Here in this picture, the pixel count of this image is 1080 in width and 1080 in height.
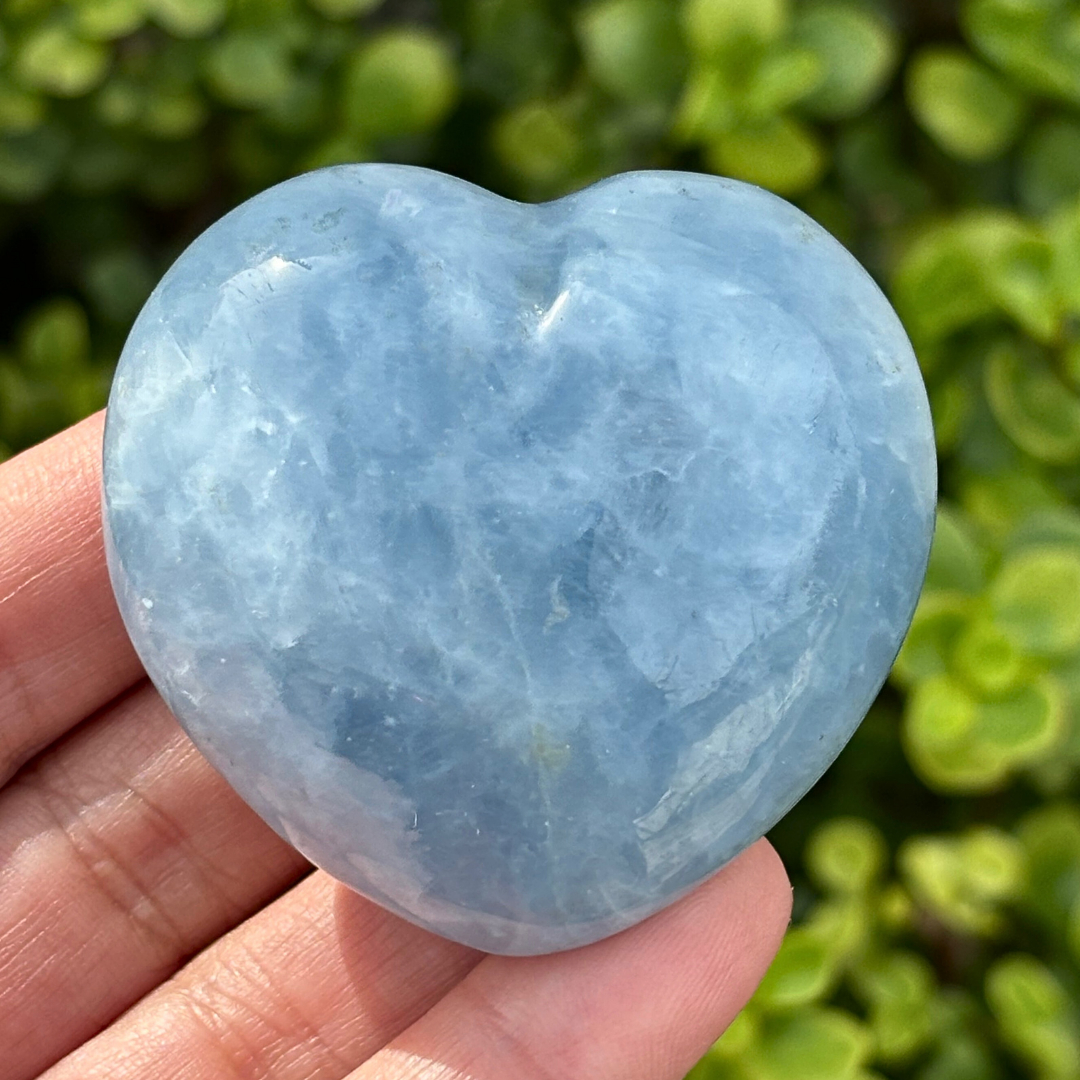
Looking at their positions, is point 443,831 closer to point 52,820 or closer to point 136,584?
point 136,584

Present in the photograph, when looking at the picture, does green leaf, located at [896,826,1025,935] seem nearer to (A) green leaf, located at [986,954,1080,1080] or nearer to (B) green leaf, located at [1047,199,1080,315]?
(A) green leaf, located at [986,954,1080,1080]

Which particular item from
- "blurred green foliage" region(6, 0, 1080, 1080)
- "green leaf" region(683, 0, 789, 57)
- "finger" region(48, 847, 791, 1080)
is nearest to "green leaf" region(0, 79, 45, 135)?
"blurred green foliage" region(6, 0, 1080, 1080)

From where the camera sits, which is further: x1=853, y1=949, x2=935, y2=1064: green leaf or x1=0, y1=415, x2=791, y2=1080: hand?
x1=853, y1=949, x2=935, y2=1064: green leaf

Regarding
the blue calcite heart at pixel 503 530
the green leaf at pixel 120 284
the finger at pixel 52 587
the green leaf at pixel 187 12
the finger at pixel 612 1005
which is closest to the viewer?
the blue calcite heart at pixel 503 530

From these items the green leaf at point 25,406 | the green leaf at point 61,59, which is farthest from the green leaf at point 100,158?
the green leaf at point 25,406

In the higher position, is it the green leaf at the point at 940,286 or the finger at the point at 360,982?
the green leaf at the point at 940,286

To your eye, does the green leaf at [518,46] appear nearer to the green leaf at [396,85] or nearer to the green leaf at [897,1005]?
the green leaf at [396,85]

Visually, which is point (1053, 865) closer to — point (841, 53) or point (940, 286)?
point (940, 286)
